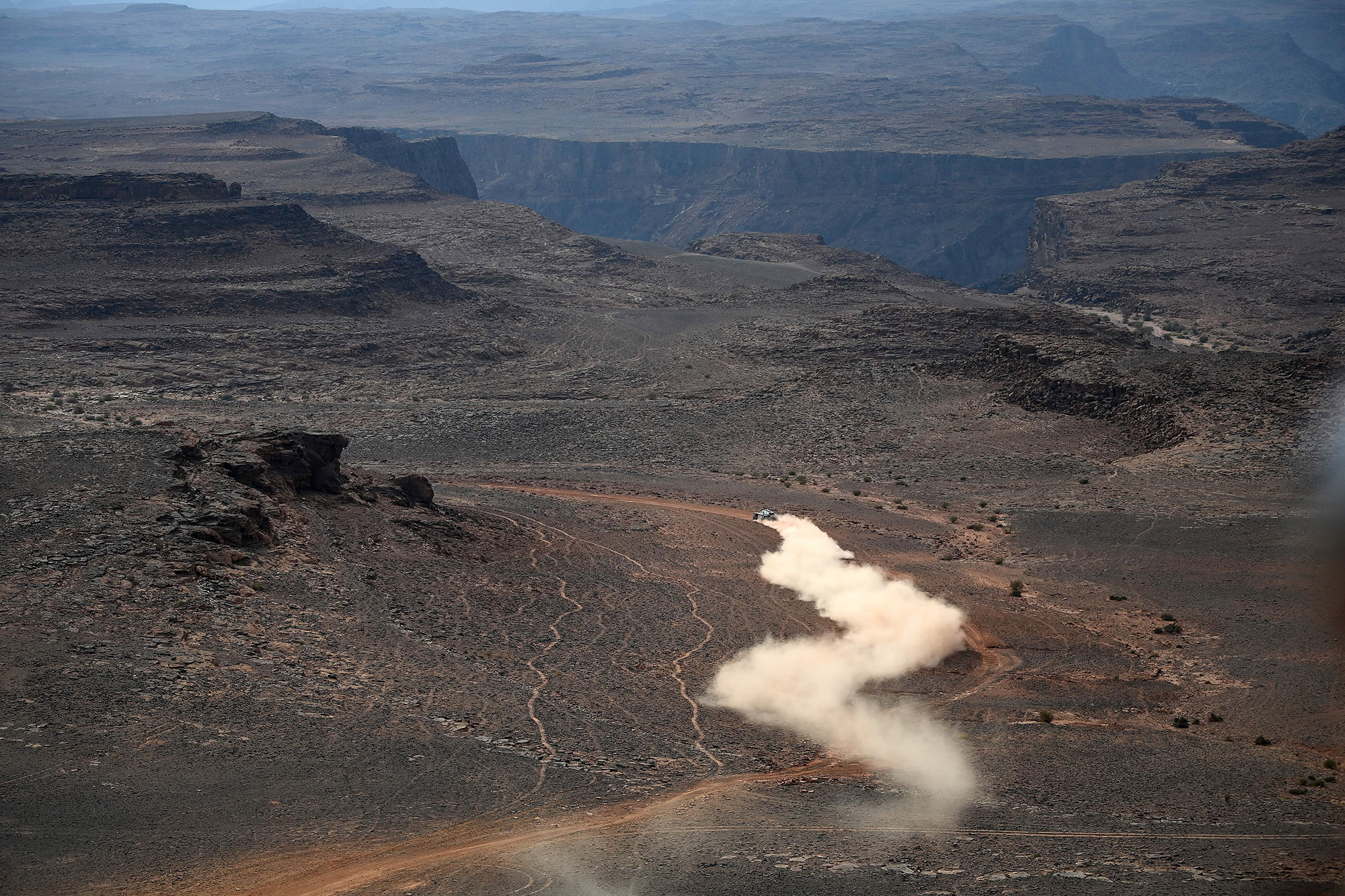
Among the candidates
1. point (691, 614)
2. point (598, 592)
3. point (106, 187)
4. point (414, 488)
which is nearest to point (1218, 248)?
point (106, 187)

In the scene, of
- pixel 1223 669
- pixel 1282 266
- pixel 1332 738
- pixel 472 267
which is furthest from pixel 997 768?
pixel 1282 266

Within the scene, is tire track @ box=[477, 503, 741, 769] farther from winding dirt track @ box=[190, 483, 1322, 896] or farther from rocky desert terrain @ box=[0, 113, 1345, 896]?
winding dirt track @ box=[190, 483, 1322, 896]

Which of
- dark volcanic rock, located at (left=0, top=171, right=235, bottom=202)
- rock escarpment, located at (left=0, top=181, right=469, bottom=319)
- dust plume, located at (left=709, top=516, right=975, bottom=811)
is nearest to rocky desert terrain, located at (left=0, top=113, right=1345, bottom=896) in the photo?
rock escarpment, located at (left=0, top=181, right=469, bottom=319)

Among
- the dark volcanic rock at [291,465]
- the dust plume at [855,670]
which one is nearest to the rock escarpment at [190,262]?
the dark volcanic rock at [291,465]

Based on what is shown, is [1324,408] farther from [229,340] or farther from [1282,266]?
[1282,266]

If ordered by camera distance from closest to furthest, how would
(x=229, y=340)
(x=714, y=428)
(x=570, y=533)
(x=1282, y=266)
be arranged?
(x=570, y=533), (x=714, y=428), (x=229, y=340), (x=1282, y=266)

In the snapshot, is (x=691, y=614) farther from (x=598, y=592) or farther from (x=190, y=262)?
(x=190, y=262)
